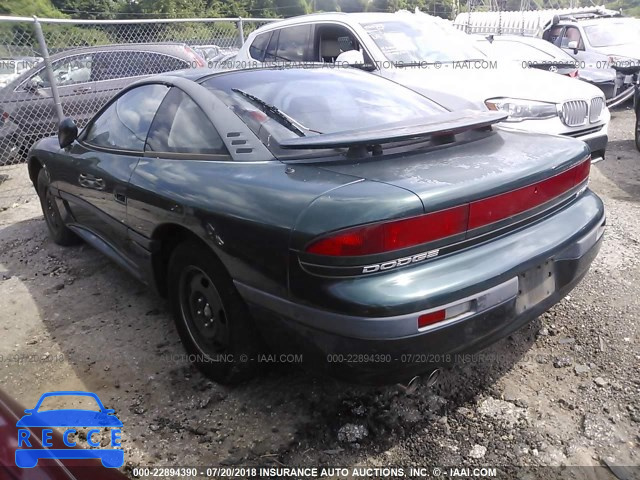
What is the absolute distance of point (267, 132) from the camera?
2498 millimetres

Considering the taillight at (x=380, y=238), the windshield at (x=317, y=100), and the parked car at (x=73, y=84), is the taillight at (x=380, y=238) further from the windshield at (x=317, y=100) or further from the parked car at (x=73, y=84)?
the parked car at (x=73, y=84)

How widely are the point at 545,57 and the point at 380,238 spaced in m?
8.40

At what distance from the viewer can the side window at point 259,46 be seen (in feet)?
23.0

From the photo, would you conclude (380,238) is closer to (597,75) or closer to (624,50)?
(597,75)

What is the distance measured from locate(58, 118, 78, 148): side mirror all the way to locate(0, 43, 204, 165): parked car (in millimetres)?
4312

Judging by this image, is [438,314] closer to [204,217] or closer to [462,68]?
[204,217]

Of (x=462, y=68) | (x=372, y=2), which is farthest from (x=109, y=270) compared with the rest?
(x=372, y=2)

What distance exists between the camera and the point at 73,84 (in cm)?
800

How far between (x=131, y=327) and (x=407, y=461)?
1992mm

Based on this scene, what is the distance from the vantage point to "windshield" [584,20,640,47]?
11.2 m

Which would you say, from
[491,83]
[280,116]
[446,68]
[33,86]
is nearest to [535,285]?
[280,116]

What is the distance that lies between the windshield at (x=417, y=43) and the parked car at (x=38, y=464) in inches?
201

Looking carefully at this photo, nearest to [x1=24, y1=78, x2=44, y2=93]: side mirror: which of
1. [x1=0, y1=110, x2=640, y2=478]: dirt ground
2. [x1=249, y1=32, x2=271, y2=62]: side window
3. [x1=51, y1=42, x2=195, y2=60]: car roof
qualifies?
[x1=51, y1=42, x2=195, y2=60]: car roof

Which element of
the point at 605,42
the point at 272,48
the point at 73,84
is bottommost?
the point at 73,84
